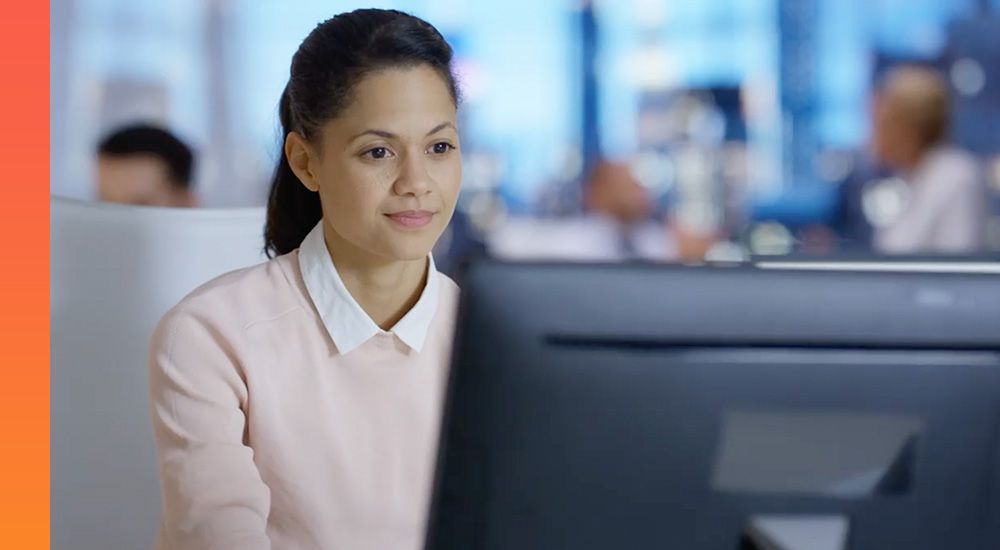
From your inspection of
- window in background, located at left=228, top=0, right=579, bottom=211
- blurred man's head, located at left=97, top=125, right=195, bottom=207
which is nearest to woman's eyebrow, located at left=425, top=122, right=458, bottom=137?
blurred man's head, located at left=97, top=125, right=195, bottom=207

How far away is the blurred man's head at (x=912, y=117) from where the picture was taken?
3.45m

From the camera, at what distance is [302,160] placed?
3.73ft

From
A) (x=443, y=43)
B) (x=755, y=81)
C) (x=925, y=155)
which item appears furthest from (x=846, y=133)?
(x=443, y=43)

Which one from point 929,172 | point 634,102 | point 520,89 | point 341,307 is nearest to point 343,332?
point 341,307

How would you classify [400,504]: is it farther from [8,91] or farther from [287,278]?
[8,91]

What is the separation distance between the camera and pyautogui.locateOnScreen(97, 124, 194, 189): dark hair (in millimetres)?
2207

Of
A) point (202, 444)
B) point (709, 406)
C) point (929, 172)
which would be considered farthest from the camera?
point (929, 172)

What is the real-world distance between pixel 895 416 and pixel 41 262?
2.97 ft

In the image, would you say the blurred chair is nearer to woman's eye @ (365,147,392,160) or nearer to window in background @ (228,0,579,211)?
woman's eye @ (365,147,392,160)

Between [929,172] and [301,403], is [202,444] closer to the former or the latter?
[301,403]

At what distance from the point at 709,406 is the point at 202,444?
0.48 metres

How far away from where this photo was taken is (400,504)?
109cm

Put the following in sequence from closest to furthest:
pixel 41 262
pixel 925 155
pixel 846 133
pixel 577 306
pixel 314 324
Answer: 1. pixel 577 306
2. pixel 314 324
3. pixel 41 262
4. pixel 925 155
5. pixel 846 133

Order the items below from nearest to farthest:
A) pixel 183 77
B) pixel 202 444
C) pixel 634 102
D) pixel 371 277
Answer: pixel 202 444 → pixel 371 277 → pixel 183 77 → pixel 634 102
